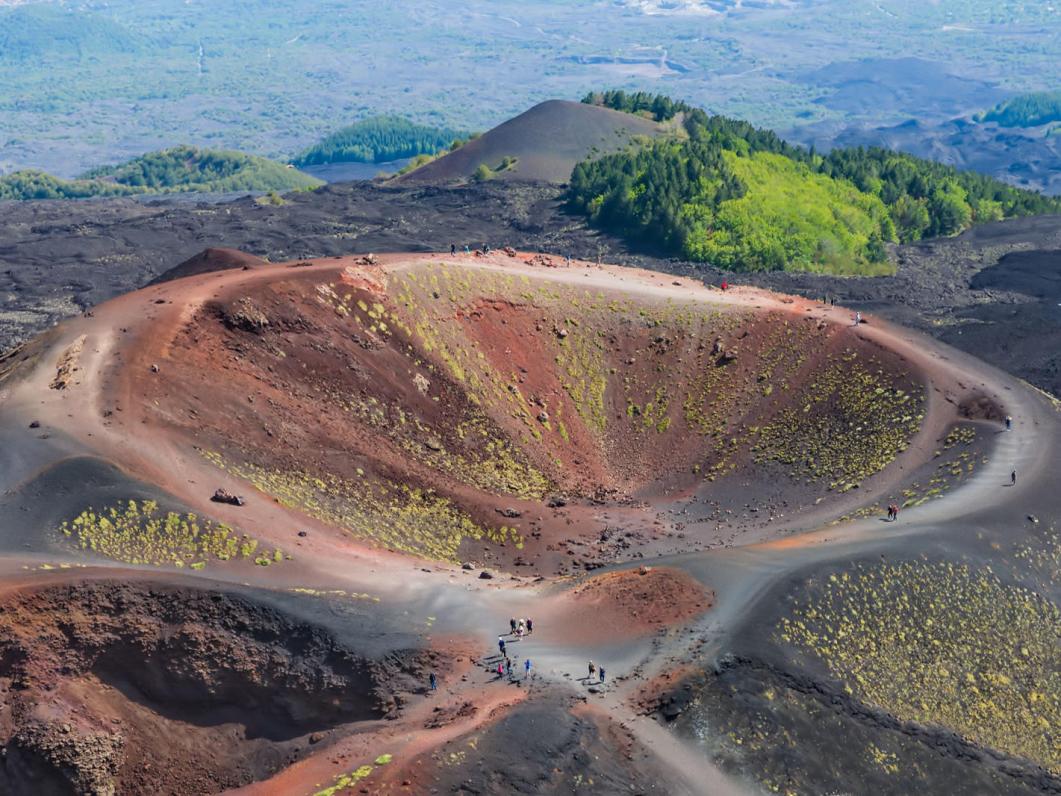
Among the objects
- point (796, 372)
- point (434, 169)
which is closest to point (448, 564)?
point (796, 372)

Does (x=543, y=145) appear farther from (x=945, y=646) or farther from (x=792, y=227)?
(x=945, y=646)

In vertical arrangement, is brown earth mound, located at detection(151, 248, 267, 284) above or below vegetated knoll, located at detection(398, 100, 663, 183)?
above

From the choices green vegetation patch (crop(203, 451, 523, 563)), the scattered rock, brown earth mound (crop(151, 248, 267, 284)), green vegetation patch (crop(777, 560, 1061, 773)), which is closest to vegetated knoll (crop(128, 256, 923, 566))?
green vegetation patch (crop(203, 451, 523, 563))

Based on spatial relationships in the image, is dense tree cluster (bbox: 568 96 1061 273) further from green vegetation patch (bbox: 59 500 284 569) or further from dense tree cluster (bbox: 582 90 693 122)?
green vegetation patch (bbox: 59 500 284 569)

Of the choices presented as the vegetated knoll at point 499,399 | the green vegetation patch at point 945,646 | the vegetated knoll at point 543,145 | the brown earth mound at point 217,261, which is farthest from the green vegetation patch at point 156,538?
the vegetated knoll at point 543,145

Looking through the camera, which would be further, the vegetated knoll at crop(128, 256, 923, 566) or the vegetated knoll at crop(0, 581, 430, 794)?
the vegetated knoll at crop(128, 256, 923, 566)

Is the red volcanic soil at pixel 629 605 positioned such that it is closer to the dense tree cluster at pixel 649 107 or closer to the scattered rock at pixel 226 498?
the scattered rock at pixel 226 498
